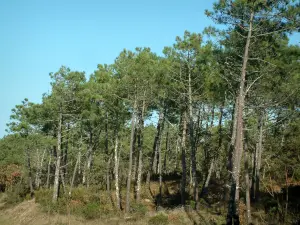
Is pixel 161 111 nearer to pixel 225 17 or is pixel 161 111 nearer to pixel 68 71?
pixel 68 71

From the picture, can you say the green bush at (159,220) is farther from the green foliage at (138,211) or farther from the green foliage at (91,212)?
the green foliage at (91,212)

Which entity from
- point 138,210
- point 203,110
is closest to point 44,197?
point 138,210

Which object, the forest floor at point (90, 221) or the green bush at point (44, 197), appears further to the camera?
A: the green bush at point (44, 197)

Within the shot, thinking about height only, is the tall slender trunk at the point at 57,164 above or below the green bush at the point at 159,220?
above

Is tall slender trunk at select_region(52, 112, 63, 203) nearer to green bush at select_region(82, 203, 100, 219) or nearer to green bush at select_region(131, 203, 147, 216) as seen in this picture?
green bush at select_region(82, 203, 100, 219)

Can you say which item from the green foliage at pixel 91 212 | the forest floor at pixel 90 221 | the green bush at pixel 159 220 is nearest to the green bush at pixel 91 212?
the green foliage at pixel 91 212

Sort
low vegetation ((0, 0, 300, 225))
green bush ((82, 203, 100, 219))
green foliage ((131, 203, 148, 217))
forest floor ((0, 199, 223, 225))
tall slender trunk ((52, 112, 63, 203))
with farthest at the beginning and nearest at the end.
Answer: tall slender trunk ((52, 112, 63, 203))
green bush ((82, 203, 100, 219))
green foliage ((131, 203, 148, 217))
forest floor ((0, 199, 223, 225))
low vegetation ((0, 0, 300, 225))

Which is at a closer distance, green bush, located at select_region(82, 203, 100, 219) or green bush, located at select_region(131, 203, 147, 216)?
green bush, located at select_region(131, 203, 147, 216)

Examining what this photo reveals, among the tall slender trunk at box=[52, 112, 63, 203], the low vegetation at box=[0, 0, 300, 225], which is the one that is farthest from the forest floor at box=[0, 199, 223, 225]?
the tall slender trunk at box=[52, 112, 63, 203]

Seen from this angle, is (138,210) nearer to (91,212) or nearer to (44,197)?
(91,212)

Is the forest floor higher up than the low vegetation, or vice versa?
the low vegetation

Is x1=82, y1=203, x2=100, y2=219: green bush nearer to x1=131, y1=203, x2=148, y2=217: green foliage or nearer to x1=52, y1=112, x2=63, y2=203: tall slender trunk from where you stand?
x1=131, y1=203, x2=148, y2=217: green foliage

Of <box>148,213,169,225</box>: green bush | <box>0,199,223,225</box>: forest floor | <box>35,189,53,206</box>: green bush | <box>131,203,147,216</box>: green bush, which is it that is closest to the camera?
<box>148,213,169,225</box>: green bush

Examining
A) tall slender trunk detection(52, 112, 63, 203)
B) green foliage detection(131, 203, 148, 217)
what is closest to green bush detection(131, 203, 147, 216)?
green foliage detection(131, 203, 148, 217)
